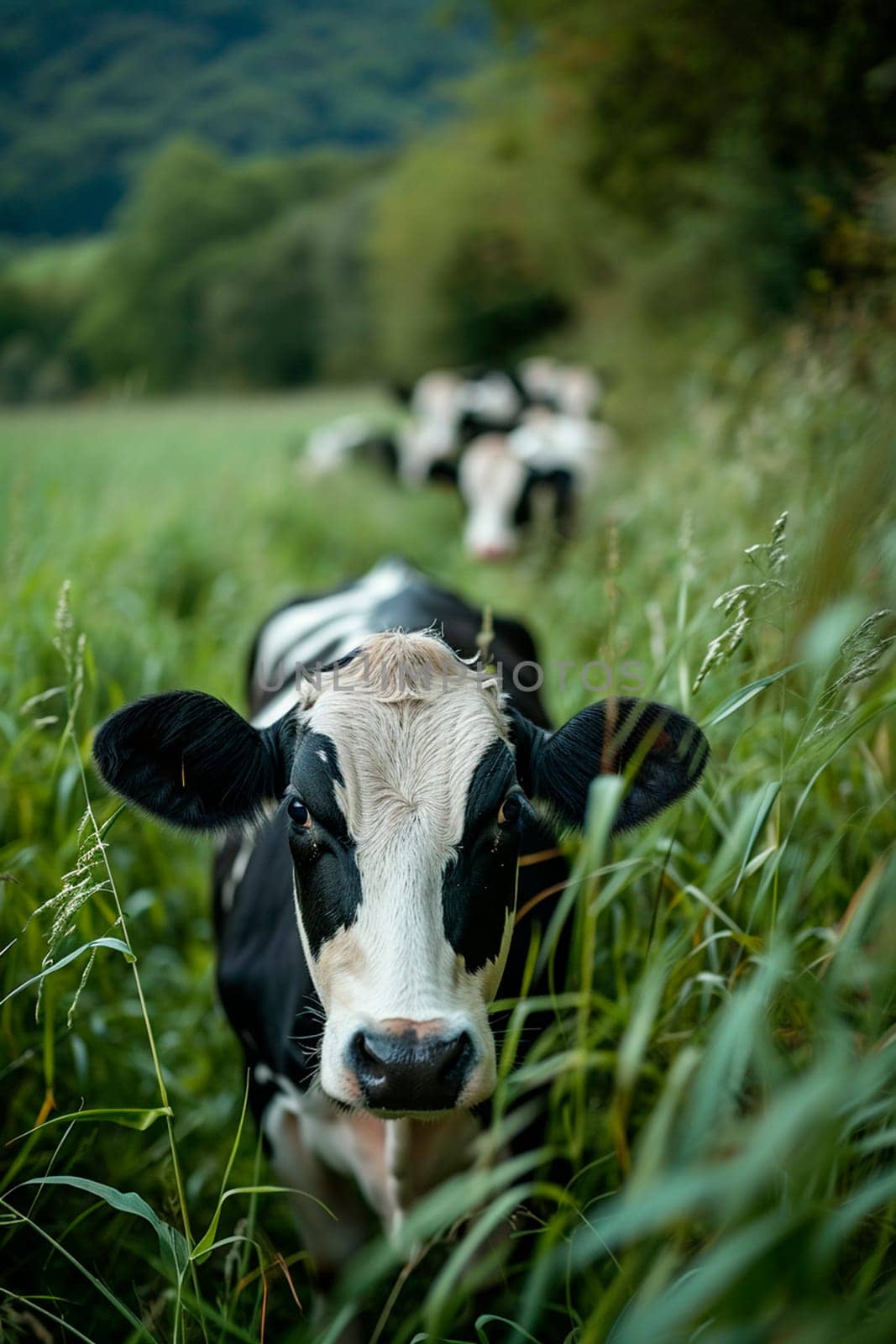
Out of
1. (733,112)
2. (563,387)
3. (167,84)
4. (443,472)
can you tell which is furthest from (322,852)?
(167,84)

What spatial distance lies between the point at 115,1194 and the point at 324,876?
24.3 inches

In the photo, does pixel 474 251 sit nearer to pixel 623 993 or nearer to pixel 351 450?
pixel 351 450

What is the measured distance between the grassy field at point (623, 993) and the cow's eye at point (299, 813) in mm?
349

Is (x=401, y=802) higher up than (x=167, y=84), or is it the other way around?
(x=167, y=84)

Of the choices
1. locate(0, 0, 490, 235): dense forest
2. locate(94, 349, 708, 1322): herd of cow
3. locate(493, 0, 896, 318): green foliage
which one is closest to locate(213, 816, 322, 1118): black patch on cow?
locate(94, 349, 708, 1322): herd of cow

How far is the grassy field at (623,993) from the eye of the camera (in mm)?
1185

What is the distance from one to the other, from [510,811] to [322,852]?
14.3 inches

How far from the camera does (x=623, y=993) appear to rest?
2.18 m

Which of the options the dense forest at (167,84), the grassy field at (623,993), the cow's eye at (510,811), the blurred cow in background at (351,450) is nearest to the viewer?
the grassy field at (623,993)

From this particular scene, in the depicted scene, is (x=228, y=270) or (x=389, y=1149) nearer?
(x=389, y=1149)

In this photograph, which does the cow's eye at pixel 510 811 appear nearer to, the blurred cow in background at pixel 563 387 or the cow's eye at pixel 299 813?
the cow's eye at pixel 299 813

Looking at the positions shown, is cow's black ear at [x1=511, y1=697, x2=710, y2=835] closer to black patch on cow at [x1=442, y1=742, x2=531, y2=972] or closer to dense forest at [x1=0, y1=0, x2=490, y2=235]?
black patch on cow at [x1=442, y1=742, x2=531, y2=972]

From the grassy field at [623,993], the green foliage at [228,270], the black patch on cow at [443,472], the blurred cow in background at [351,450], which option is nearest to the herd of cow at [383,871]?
the grassy field at [623,993]

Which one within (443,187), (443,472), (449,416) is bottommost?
(449,416)
